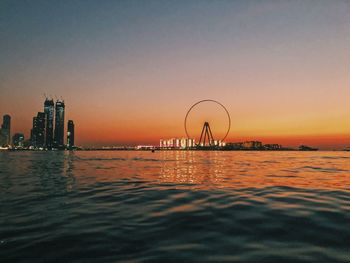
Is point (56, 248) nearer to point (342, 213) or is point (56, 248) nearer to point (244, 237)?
point (244, 237)

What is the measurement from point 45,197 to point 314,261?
1507 centimetres

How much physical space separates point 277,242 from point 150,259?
3903 mm

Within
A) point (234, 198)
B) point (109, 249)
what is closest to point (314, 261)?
point (109, 249)

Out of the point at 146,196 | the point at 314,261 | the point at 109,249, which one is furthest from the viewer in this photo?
the point at 146,196

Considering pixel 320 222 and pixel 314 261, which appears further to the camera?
pixel 320 222

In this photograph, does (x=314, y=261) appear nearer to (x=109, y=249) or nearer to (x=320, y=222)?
(x=320, y=222)

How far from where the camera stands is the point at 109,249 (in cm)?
706

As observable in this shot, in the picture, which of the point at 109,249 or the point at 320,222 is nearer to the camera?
the point at 109,249

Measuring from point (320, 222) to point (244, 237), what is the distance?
3.85m

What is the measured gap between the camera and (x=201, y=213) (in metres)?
11.4

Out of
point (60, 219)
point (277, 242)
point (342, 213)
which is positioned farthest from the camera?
point (342, 213)

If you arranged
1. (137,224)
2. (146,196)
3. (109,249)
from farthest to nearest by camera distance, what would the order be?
(146,196), (137,224), (109,249)

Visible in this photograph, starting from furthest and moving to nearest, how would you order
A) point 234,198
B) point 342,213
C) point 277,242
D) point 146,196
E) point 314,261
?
point 146,196, point 234,198, point 342,213, point 277,242, point 314,261

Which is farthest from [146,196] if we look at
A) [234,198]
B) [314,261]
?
[314,261]
